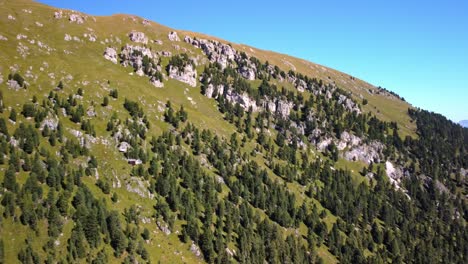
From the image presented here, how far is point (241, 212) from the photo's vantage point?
166 metres

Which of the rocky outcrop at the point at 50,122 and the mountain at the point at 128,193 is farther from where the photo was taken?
the rocky outcrop at the point at 50,122

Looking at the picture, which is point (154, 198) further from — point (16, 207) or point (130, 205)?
point (16, 207)

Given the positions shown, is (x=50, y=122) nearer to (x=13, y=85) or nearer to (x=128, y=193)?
(x=13, y=85)

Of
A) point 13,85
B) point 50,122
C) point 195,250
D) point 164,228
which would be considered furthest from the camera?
point 13,85

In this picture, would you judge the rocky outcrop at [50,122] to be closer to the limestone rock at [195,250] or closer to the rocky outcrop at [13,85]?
the rocky outcrop at [13,85]

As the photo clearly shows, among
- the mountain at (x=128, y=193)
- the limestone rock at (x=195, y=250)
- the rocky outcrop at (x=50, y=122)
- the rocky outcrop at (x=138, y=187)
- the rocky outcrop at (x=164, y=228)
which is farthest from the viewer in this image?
the rocky outcrop at (x=50, y=122)

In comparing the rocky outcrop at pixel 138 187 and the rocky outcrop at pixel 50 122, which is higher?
the rocky outcrop at pixel 50 122

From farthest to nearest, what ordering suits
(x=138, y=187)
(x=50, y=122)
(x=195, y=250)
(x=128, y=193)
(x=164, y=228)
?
(x=50, y=122), (x=138, y=187), (x=128, y=193), (x=164, y=228), (x=195, y=250)

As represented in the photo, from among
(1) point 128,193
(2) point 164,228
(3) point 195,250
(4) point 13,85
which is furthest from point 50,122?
(3) point 195,250

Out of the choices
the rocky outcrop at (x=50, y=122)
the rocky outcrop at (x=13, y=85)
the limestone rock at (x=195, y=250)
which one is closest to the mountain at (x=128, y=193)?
the limestone rock at (x=195, y=250)

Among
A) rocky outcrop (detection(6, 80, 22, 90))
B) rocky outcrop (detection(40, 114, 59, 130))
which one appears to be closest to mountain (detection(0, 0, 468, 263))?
rocky outcrop (detection(40, 114, 59, 130))

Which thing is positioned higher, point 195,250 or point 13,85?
point 13,85

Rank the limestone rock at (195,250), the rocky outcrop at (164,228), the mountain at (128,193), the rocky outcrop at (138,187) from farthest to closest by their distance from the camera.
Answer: the rocky outcrop at (138,187) < the rocky outcrop at (164,228) < the limestone rock at (195,250) < the mountain at (128,193)

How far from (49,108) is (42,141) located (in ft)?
74.8
